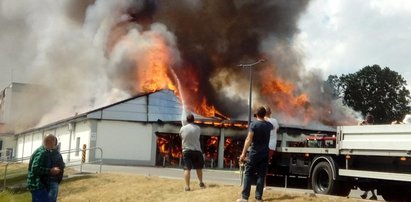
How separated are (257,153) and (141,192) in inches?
174

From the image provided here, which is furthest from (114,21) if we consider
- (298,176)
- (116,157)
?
(298,176)

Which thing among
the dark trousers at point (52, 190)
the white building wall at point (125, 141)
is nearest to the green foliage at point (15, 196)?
the dark trousers at point (52, 190)

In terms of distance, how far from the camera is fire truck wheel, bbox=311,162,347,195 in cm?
1076

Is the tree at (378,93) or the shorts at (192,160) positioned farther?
the tree at (378,93)

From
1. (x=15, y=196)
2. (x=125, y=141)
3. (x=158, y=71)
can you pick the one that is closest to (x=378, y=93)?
(x=158, y=71)

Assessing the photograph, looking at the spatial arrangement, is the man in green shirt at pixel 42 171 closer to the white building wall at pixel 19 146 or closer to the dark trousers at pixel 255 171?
the dark trousers at pixel 255 171

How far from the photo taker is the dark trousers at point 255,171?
896 centimetres

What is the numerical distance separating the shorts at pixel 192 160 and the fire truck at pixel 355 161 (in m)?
2.28

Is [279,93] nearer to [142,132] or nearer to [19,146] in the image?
[142,132]

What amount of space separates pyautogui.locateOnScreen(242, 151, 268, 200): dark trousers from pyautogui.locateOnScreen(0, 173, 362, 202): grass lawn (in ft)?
1.66

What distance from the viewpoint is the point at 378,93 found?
6950cm

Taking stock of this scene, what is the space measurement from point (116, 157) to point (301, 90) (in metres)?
26.0

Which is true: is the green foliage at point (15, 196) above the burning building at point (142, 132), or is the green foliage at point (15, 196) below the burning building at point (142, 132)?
below

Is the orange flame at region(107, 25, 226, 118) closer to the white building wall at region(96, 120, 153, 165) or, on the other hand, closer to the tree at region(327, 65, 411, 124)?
the white building wall at region(96, 120, 153, 165)
